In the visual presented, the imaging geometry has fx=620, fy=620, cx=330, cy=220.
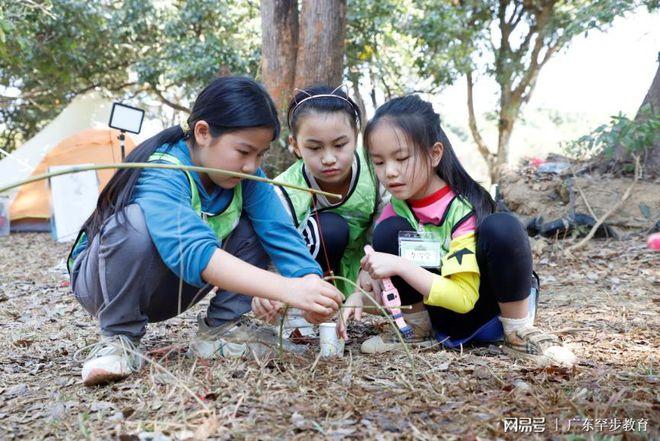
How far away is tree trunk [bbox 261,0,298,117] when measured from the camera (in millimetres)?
4457

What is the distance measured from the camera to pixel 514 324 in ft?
5.75

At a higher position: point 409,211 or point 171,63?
point 171,63

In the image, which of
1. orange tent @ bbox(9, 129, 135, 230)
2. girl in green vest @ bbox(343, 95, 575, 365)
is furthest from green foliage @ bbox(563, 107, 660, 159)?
orange tent @ bbox(9, 129, 135, 230)

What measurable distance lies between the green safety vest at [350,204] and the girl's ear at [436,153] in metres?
0.35

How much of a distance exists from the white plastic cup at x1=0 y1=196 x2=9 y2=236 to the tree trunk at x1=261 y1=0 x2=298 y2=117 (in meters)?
3.93

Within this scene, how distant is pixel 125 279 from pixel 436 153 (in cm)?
95

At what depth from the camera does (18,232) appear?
696 centimetres

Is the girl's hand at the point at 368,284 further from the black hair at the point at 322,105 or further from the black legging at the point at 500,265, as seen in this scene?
the black hair at the point at 322,105

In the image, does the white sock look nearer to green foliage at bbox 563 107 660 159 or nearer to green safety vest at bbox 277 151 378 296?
green safety vest at bbox 277 151 378 296

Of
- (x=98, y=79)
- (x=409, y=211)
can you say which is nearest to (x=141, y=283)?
(x=409, y=211)

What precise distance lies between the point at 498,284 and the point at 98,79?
10.6 m

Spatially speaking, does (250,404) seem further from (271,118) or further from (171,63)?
(171,63)

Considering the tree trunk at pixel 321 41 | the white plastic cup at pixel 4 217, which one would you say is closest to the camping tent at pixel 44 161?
the white plastic cup at pixel 4 217

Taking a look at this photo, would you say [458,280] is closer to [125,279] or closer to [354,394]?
[354,394]
